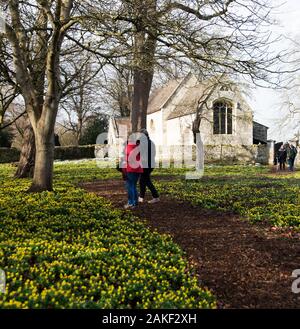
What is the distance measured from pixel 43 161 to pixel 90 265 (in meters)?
7.57

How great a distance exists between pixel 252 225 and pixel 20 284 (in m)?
5.57

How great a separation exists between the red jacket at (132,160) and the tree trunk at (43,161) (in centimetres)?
340

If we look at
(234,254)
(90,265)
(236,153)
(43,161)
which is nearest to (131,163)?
(43,161)

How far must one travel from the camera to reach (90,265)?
5.46 metres

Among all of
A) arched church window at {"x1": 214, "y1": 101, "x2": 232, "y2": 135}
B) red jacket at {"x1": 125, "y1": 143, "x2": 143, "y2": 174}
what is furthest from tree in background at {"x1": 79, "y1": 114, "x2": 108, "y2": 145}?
red jacket at {"x1": 125, "y1": 143, "x2": 143, "y2": 174}

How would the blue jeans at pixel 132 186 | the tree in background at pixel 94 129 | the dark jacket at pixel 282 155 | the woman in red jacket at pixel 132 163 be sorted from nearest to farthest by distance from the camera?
the woman in red jacket at pixel 132 163 < the blue jeans at pixel 132 186 < the dark jacket at pixel 282 155 < the tree in background at pixel 94 129

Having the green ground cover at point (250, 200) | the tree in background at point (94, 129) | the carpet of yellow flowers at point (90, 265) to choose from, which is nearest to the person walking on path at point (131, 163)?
the carpet of yellow flowers at point (90, 265)

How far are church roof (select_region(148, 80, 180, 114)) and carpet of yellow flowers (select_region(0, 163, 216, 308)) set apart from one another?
1399 inches

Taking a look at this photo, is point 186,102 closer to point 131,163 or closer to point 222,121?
point 222,121

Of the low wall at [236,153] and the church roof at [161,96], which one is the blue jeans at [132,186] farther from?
the church roof at [161,96]

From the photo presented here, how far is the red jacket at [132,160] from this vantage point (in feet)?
33.3

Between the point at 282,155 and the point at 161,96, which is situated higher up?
the point at 161,96

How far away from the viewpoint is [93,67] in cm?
1725

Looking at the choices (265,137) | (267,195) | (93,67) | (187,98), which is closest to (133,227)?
(267,195)
